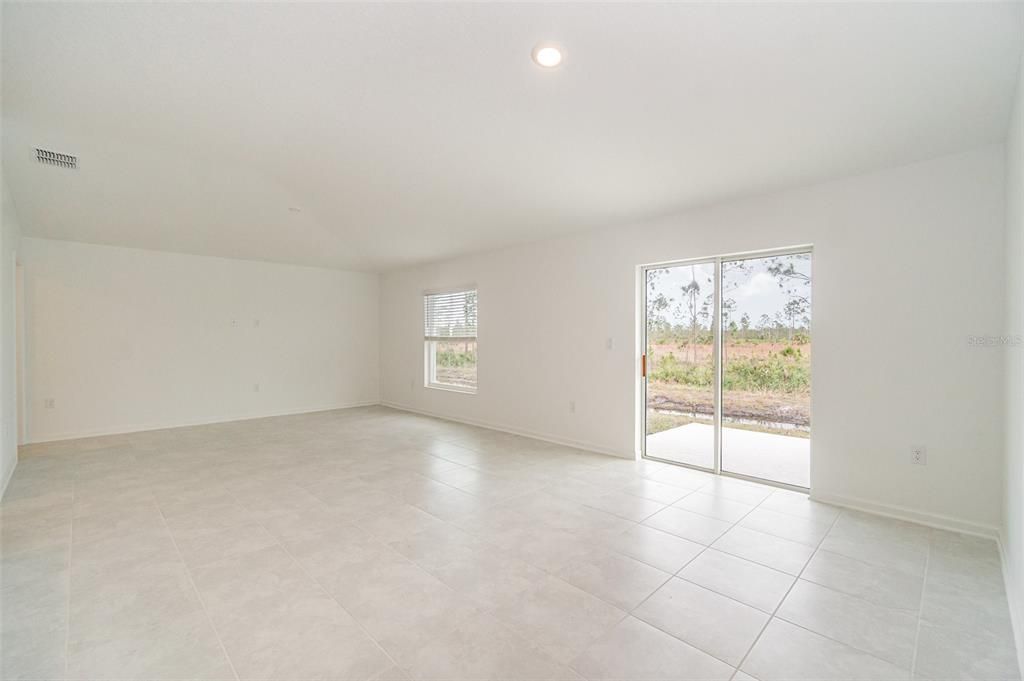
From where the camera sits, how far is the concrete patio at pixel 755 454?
379 centimetres

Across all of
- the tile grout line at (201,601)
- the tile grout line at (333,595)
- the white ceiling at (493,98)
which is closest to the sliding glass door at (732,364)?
the white ceiling at (493,98)

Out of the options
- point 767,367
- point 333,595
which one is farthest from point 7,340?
point 767,367

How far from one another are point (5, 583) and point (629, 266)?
16.1 feet

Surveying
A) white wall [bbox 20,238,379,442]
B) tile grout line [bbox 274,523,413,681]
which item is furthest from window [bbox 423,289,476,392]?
tile grout line [bbox 274,523,413,681]

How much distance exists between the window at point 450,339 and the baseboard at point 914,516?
4469mm

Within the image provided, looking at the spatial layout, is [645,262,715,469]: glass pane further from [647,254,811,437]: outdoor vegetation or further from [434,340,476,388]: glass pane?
[434,340,476,388]: glass pane

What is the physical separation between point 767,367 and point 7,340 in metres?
6.74

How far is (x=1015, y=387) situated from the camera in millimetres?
2162

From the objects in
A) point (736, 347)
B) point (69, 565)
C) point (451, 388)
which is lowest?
point (69, 565)

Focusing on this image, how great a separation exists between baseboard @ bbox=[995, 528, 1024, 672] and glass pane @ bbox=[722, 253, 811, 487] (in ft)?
4.12

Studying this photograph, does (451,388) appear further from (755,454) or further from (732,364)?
(755,454)

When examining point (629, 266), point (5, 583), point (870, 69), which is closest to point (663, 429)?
point (629, 266)

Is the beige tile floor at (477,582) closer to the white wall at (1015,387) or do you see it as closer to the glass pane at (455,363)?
the white wall at (1015,387)

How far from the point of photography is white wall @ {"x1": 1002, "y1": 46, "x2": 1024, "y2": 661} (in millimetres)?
1870
